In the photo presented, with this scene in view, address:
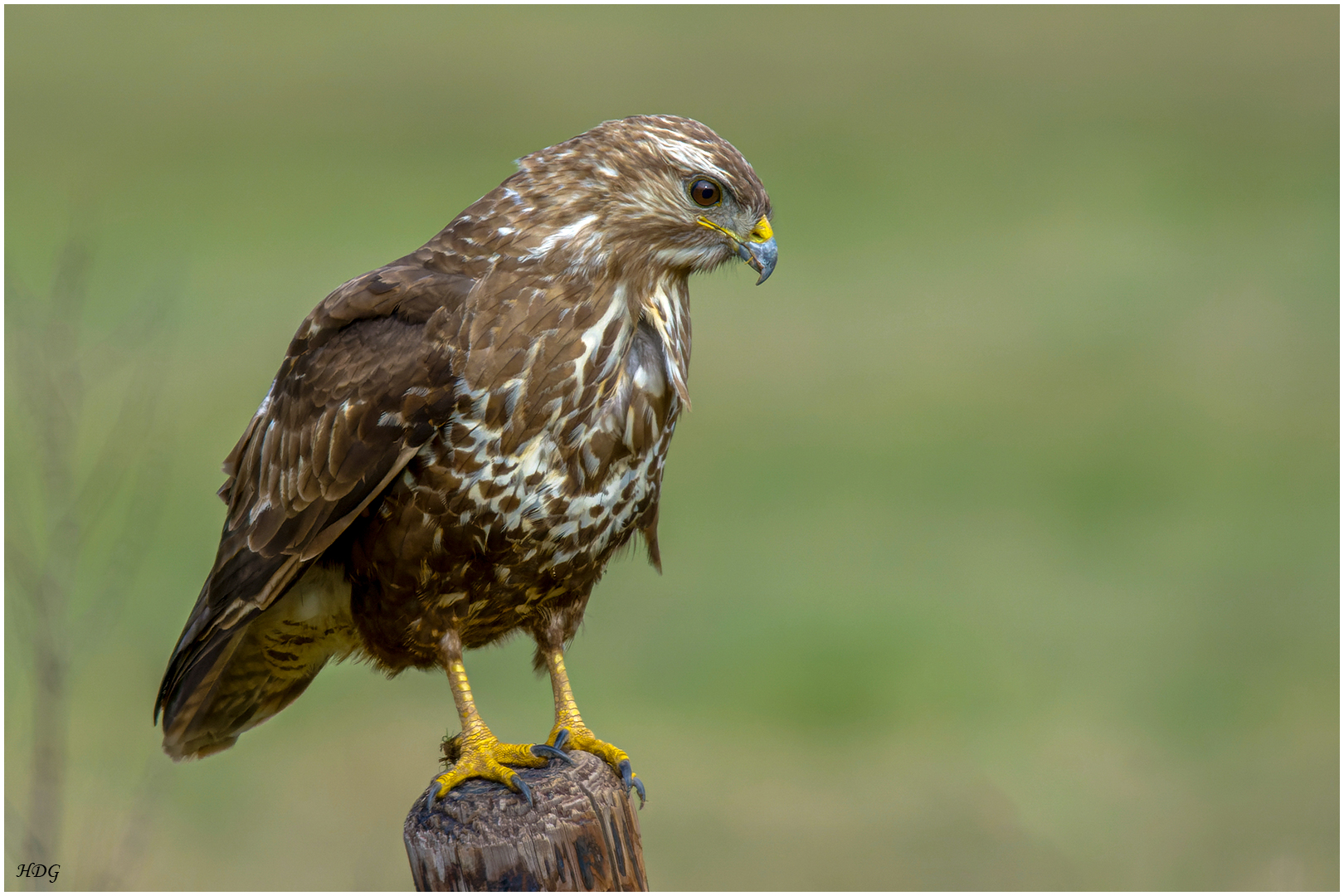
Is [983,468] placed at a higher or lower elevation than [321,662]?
lower

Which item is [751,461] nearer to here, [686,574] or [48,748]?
[686,574]

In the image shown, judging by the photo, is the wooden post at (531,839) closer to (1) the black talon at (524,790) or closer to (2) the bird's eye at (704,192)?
(1) the black talon at (524,790)

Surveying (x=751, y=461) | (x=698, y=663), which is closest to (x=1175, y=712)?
(x=698, y=663)

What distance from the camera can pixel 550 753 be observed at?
393 centimetres

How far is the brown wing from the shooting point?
3.70 metres

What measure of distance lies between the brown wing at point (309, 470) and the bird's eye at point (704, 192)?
0.64 meters

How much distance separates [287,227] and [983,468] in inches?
327

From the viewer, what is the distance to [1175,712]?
10016mm

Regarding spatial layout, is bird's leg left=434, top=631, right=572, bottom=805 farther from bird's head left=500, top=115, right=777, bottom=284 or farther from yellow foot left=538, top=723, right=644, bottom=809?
bird's head left=500, top=115, right=777, bottom=284

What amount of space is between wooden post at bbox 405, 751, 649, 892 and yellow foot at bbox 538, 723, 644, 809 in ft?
0.72

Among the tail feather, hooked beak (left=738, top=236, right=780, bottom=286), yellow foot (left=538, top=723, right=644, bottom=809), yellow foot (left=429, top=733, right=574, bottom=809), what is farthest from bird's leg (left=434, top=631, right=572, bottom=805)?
hooked beak (left=738, top=236, right=780, bottom=286)

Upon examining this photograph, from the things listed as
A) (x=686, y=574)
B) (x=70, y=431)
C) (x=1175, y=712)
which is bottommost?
(x=1175, y=712)

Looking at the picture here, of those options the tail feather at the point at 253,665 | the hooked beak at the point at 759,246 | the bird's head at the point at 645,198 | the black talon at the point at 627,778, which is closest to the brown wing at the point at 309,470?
the tail feather at the point at 253,665

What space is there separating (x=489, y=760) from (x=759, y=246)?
156 cm
